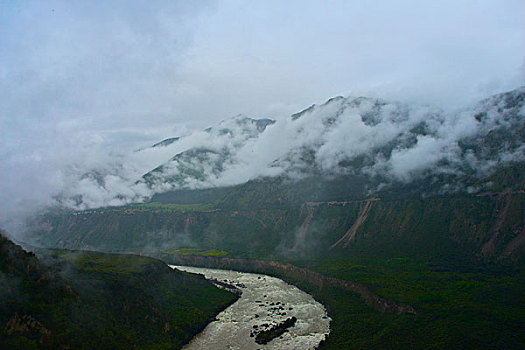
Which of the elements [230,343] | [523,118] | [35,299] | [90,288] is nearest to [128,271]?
[90,288]

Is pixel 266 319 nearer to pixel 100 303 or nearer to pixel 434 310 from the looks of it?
pixel 434 310

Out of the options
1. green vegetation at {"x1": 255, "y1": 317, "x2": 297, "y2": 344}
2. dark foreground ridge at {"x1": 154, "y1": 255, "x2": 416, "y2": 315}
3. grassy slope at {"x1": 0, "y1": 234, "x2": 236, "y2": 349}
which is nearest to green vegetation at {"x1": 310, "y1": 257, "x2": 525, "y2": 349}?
dark foreground ridge at {"x1": 154, "y1": 255, "x2": 416, "y2": 315}

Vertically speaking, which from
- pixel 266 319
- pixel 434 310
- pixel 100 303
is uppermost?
pixel 100 303

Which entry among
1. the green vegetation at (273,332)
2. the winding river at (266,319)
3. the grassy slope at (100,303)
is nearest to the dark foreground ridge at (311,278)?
the winding river at (266,319)

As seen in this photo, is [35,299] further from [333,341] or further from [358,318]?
[358,318]

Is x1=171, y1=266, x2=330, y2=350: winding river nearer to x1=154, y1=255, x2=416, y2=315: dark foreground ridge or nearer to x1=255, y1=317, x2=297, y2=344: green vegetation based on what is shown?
x1=255, y1=317, x2=297, y2=344: green vegetation

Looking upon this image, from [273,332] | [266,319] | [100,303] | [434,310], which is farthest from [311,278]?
[100,303]
